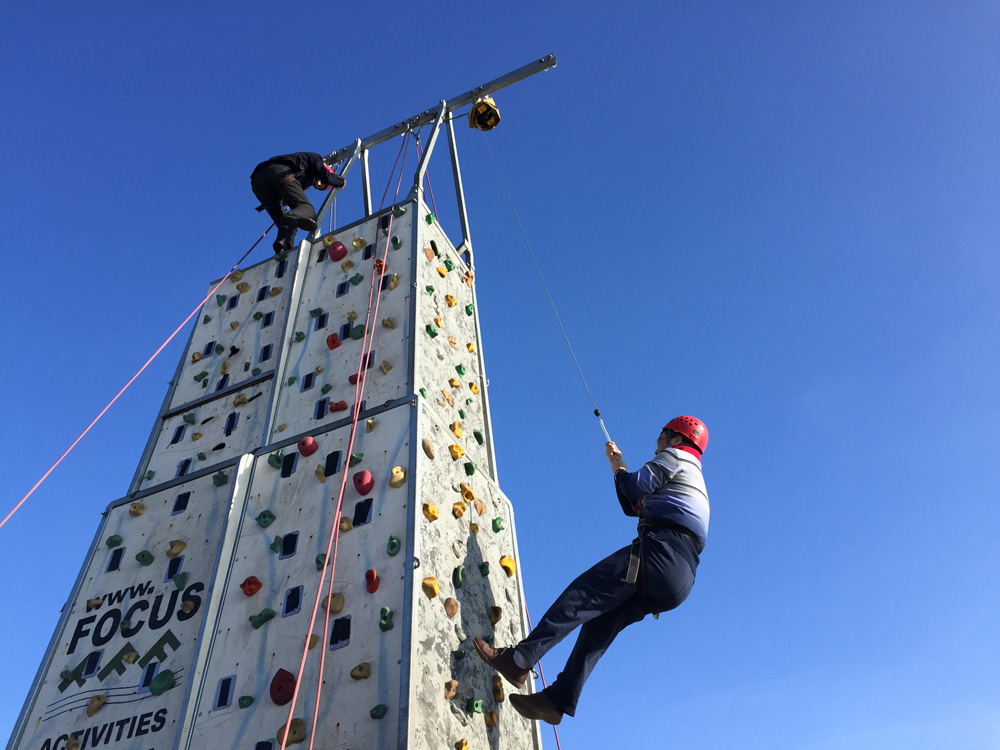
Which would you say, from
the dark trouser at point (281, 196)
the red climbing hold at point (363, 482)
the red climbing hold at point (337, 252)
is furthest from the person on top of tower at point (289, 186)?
the red climbing hold at point (363, 482)

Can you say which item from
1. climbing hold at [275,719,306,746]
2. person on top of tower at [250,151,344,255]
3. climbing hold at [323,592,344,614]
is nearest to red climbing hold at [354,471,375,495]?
climbing hold at [323,592,344,614]

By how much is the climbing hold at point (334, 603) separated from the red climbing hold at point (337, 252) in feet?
10.6

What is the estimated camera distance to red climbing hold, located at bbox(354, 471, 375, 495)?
4680 mm

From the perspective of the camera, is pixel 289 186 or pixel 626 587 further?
pixel 289 186

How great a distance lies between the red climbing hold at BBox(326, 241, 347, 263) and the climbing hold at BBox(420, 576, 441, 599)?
328cm

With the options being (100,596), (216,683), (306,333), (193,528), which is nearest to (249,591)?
(216,683)

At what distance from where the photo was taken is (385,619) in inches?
159

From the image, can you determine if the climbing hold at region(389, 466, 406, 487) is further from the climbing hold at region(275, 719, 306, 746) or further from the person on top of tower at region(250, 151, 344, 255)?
the person on top of tower at region(250, 151, 344, 255)

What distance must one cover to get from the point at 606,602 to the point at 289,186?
15.5 ft

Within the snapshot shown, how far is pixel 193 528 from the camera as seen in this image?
207 inches

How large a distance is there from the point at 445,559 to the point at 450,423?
49.1 inches

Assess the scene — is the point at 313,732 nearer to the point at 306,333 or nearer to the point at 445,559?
the point at 445,559

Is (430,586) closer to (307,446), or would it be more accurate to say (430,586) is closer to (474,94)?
(307,446)

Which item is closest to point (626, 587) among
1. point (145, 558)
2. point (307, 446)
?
point (307, 446)
